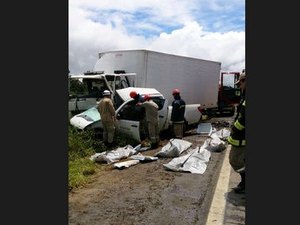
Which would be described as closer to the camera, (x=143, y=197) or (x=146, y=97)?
(x=143, y=197)

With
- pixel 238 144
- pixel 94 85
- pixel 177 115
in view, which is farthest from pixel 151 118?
pixel 238 144

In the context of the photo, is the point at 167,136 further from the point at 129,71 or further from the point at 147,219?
the point at 147,219

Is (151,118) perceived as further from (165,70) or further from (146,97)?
(165,70)

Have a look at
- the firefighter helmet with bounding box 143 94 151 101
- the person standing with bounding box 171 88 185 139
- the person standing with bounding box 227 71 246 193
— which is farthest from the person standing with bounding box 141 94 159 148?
the person standing with bounding box 227 71 246 193

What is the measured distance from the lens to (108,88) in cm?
1303

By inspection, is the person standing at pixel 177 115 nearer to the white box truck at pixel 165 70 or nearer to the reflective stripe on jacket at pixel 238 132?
the white box truck at pixel 165 70

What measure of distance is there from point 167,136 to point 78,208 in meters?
8.23

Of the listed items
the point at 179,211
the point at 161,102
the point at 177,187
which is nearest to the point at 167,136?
the point at 161,102

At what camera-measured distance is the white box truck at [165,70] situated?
14109 millimetres

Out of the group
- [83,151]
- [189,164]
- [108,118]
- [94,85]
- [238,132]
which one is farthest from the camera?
[94,85]

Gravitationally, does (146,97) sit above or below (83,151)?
above

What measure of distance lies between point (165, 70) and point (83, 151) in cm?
645

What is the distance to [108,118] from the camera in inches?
425

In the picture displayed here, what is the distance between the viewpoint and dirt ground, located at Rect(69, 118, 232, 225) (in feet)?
17.8
